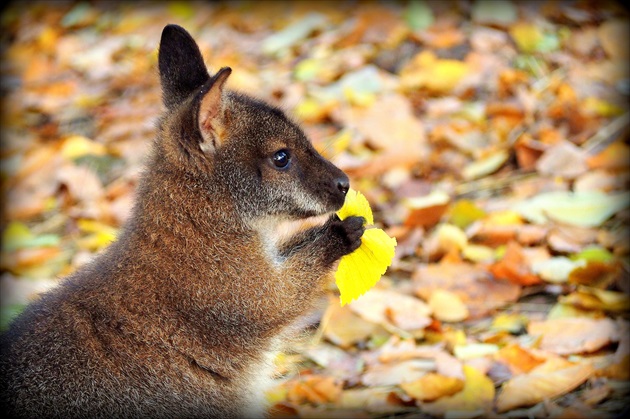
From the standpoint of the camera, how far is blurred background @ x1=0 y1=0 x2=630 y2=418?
152 inches

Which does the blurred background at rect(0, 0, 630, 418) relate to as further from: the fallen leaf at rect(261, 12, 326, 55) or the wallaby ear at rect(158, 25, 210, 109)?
the wallaby ear at rect(158, 25, 210, 109)

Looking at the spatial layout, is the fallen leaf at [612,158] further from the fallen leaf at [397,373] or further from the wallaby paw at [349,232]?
the wallaby paw at [349,232]

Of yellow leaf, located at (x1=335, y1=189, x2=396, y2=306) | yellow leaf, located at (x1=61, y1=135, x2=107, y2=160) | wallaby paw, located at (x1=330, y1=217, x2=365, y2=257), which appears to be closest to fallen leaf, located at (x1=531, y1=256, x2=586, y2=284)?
yellow leaf, located at (x1=335, y1=189, x2=396, y2=306)

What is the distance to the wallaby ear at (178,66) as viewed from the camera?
347 centimetres

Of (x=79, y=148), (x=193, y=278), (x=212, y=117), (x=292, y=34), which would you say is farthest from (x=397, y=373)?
(x=292, y=34)

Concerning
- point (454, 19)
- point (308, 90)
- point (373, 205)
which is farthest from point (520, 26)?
point (373, 205)

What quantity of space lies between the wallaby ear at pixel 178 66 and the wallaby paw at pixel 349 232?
0.83 metres

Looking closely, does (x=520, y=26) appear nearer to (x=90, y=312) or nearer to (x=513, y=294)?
(x=513, y=294)

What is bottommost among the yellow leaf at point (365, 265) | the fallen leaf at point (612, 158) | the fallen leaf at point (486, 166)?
the fallen leaf at point (486, 166)

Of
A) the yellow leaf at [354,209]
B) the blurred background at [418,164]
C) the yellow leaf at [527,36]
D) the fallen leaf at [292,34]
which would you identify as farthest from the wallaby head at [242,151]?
the fallen leaf at [292,34]

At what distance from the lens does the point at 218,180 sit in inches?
135

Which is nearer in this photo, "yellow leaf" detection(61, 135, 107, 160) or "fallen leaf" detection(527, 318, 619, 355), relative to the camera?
"fallen leaf" detection(527, 318, 619, 355)

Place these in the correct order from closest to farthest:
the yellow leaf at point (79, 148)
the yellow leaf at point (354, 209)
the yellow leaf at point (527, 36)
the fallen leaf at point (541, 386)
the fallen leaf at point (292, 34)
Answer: the fallen leaf at point (541, 386)
the yellow leaf at point (354, 209)
the yellow leaf at point (79, 148)
the yellow leaf at point (527, 36)
the fallen leaf at point (292, 34)

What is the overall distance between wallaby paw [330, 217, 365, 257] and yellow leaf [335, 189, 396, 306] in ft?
0.16
